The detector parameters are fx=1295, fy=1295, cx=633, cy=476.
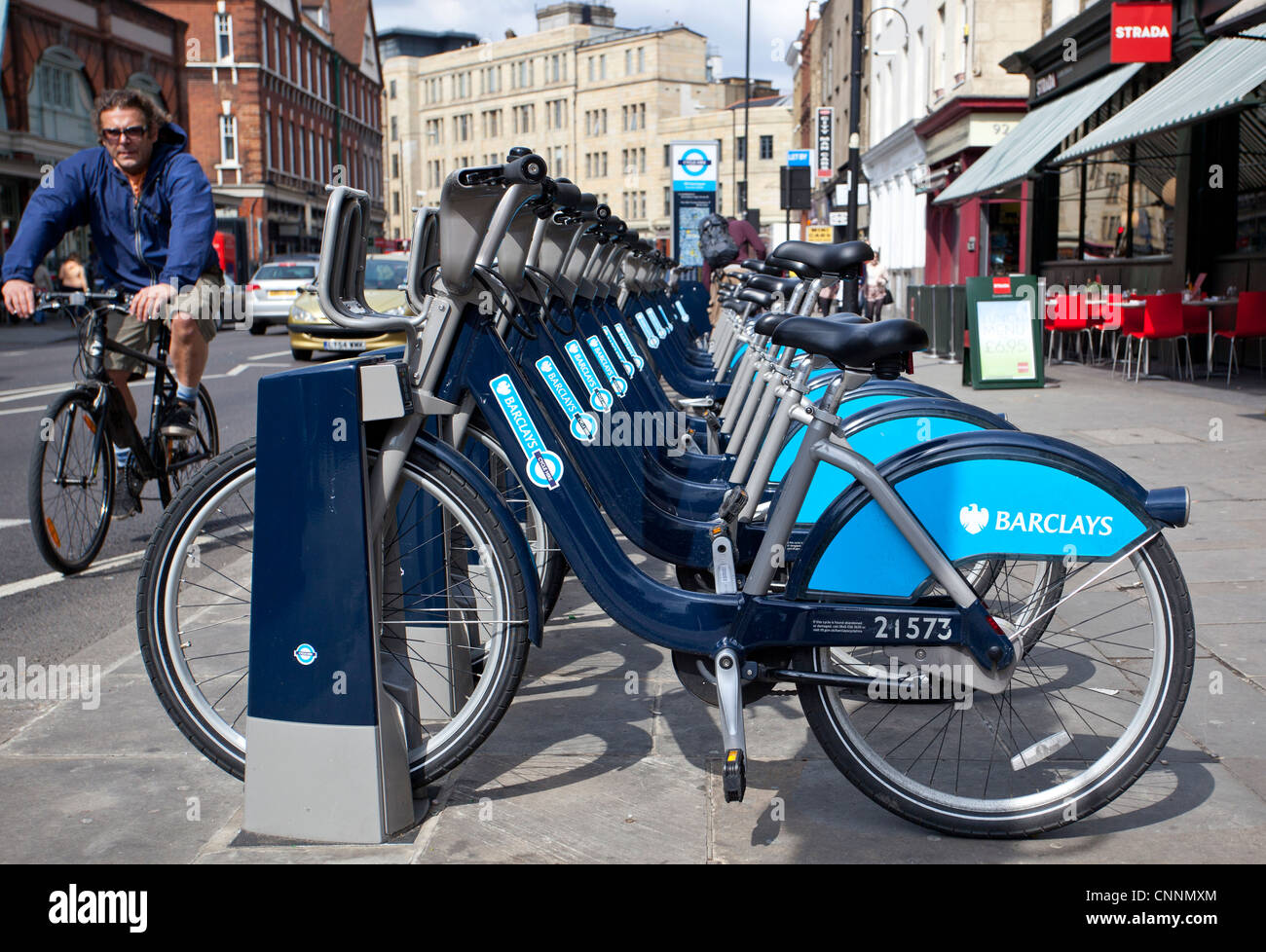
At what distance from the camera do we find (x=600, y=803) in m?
3.16

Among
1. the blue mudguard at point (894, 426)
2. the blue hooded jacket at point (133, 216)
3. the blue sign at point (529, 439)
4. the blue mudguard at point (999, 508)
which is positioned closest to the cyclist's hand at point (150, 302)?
the blue hooded jacket at point (133, 216)

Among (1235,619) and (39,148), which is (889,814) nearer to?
(1235,619)

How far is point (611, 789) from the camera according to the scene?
3.25 meters

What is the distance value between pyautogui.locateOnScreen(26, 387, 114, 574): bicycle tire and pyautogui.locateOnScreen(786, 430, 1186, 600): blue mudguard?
377 cm

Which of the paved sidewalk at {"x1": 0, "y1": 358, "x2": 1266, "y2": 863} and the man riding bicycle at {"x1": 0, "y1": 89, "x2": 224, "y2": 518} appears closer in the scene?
the paved sidewalk at {"x1": 0, "y1": 358, "x2": 1266, "y2": 863}

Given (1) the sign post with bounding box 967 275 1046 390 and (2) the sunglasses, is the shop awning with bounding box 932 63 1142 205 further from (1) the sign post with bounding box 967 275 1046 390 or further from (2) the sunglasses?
(2) the sunglasses

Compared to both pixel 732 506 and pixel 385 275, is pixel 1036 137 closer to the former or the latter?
pixel 385 275

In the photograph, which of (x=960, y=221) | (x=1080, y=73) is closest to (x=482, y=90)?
(x=960, y=221)

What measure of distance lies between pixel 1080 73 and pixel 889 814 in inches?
752

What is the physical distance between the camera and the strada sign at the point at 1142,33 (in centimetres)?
1526

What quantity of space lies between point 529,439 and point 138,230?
346 centimetres

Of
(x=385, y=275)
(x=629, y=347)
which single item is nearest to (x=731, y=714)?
(x=629, y=347)

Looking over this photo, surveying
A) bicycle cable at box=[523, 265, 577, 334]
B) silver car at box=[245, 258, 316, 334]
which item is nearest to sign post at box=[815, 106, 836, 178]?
silver car at box=[245, 258, 316, 334]

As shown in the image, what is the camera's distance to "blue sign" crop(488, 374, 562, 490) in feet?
10.1
